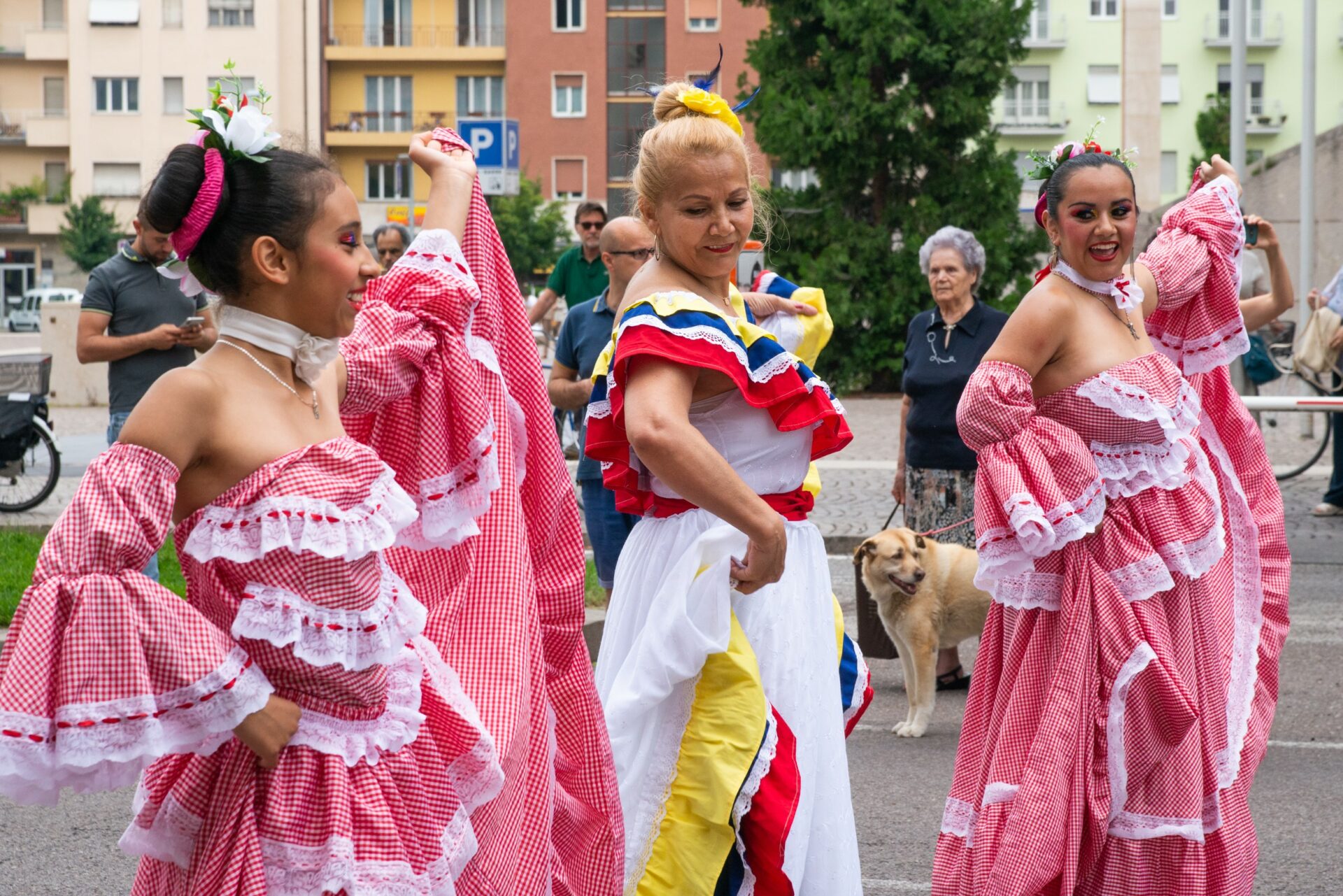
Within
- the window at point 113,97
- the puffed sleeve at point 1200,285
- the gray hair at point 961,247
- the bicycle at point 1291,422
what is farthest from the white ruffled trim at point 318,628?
the window at point 113,97

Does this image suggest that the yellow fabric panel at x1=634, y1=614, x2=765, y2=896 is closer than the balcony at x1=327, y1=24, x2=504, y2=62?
Yes

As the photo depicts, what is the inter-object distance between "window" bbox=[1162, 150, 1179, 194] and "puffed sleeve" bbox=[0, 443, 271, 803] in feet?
205

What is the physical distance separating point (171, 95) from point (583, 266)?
58619mm

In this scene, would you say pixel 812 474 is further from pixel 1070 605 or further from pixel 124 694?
pixel 124 694

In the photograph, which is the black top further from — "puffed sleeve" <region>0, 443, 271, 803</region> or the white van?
the white van

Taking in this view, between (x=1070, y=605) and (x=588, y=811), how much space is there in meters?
1.41

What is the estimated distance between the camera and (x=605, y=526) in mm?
6590

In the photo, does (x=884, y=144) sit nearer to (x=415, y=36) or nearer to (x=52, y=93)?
(x=415, y=36)

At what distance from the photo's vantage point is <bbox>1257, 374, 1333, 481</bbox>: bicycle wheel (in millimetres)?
13539

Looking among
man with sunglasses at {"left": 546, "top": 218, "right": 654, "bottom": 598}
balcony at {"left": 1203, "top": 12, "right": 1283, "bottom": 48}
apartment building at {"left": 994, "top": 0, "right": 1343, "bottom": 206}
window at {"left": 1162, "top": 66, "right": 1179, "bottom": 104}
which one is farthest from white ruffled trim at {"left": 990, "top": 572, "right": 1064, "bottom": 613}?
balcony at {"left": 1203, "top": 12, "right": 1283, "bottom": 48}

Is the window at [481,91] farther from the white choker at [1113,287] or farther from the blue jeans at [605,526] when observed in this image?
the white choker at [1113,287]

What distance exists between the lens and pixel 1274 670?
4375mm

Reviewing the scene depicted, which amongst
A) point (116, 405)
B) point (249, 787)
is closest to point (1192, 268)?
point (249, 787)

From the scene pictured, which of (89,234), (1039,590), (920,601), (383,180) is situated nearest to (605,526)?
(920,601)
